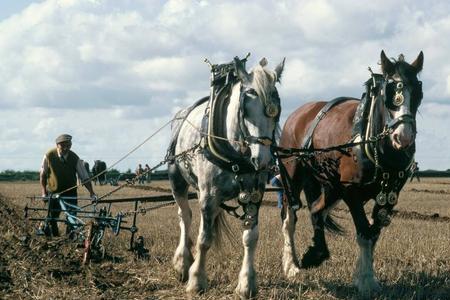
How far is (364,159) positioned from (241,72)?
168cm

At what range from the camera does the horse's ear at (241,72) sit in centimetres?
657

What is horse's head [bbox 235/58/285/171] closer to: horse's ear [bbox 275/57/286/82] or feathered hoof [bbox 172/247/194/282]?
horse's ear [bbox 275/57/286/82]

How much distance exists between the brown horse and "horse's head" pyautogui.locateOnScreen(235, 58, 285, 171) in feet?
3.95

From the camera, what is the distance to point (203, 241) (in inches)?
278

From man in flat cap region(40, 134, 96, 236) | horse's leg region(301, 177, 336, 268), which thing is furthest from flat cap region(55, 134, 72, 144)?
horse's leg region(301, 177, 336, 268)

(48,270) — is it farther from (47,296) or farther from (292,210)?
(292,210)

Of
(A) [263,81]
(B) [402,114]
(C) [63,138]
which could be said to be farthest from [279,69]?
(C) [63,138]

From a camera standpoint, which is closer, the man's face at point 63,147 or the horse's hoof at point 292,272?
the horse's hoof at point 292,272

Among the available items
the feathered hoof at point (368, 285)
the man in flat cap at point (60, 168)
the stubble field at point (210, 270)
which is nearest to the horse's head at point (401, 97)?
the feathered hoof at point (368, 285)

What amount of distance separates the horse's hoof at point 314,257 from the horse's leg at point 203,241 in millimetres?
1515

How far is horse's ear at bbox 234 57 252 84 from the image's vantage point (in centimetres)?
657

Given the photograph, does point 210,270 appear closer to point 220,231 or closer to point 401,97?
point 220,231

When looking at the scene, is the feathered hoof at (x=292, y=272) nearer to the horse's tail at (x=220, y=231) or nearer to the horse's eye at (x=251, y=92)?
the horse's tail at (x=220, y=231)

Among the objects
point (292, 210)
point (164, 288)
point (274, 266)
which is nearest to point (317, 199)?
point (292, 210)
